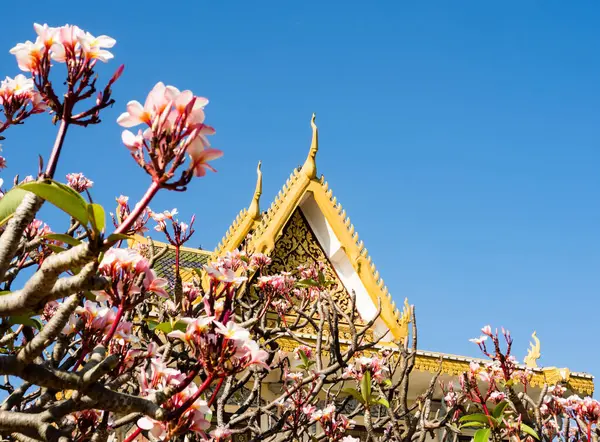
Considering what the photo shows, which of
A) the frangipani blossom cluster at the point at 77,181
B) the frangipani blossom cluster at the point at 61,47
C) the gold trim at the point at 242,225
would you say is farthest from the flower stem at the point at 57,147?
the gold trim at the point at 242,225

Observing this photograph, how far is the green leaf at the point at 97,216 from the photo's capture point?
154 cm

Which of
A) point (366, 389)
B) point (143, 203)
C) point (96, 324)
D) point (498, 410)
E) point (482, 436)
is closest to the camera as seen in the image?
point (143, 203)

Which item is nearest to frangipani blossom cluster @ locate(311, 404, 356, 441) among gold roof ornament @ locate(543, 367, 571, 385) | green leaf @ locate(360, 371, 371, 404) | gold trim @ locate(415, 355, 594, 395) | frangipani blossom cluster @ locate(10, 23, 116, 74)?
green leaf @ locate(360, 371, 371, 404)

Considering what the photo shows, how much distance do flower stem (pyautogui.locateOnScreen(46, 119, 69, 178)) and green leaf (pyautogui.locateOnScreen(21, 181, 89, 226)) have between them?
10.1 inches

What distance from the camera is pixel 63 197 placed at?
5.18 ft

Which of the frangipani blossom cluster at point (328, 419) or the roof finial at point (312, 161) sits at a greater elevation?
the roof finial at point (312, 161)

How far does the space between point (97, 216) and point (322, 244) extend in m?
9.36

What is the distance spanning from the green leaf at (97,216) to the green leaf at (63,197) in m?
0.02

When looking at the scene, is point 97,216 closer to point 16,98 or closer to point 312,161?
point 16,98

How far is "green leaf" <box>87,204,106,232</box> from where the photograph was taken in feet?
5.07

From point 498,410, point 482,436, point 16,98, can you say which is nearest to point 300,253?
point 498,410

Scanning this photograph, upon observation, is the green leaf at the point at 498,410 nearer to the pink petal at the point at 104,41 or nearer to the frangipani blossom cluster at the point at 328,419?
the frangipani blossom cluster at the point at 328,419

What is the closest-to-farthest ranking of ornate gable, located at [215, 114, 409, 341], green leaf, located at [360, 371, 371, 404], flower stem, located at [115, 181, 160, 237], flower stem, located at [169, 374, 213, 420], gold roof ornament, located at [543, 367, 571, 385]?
flower stem, located at [115, 181, 160, 237] < flower stem, located at [169, 374, 213, 420] < green leaf, located at [360, 371, 371, 404] < gold roof ornament, located at [543, 367, 571, 385] < ornate gable, located at [215, 114, 409, 341]

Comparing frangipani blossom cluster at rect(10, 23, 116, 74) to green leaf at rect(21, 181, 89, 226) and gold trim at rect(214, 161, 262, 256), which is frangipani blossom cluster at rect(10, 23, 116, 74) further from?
gold trim at rect(214, 161, 262, 256)
